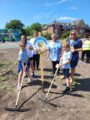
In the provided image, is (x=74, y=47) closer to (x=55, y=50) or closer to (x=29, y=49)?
(x=55, y=50)

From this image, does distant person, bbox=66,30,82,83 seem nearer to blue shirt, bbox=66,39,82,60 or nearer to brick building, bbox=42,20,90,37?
blue shirt, bbox=66,39,82,60

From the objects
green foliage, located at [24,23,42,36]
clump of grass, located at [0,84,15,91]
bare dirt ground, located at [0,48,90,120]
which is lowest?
bare dirt ground, located at [0,48,90,120]

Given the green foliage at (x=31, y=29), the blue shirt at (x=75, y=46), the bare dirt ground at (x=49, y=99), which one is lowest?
the bare dirt ground at (x=49, y=99)

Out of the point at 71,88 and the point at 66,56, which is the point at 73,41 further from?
the point at 71,88

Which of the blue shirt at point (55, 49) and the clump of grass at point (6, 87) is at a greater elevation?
the blue shirt at point (55, 49)

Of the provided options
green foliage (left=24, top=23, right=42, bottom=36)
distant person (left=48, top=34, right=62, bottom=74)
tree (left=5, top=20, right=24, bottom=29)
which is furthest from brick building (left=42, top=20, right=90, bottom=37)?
distant person (left=48, top=34, right=62, bottom=74)

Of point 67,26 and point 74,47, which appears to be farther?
point 67,26

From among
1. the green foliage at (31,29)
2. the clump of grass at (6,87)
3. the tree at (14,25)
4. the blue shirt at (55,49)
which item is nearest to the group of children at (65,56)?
the blue shirt at (55,49)

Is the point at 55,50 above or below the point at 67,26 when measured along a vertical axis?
below

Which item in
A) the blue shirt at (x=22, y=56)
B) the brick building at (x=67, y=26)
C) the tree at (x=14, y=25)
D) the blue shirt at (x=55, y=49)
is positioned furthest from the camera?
the tree at (x=14, y=25)

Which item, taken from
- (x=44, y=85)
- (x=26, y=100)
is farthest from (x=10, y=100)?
(x=44, y=85)

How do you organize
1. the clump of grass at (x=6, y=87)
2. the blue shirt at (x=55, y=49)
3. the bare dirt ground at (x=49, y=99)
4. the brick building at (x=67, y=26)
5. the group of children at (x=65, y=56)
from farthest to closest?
the brick building at (x=67, y=26), the blue shirt at (x=55, y=49), the clump of grass at (x=6, y=87), the group of children at (x=65, y=56), the bare dirt ground at (x=49, y=99)

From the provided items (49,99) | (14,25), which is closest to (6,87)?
(49,99)

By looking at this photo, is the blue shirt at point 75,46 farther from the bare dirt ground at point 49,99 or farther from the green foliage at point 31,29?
the green foliage at point 31,29
